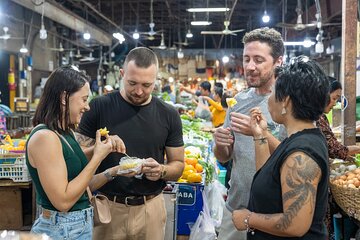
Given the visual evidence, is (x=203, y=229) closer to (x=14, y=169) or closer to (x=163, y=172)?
(x=163, y=172)

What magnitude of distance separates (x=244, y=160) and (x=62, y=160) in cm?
115

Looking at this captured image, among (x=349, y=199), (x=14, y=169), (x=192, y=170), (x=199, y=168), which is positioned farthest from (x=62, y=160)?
(x=199, y=168)

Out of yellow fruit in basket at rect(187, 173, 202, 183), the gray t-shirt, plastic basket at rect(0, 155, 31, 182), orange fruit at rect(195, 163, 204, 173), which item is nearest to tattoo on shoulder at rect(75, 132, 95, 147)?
the gray t-shirt

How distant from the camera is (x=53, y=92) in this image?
2.35 metres

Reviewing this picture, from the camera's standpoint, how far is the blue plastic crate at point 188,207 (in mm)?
4262

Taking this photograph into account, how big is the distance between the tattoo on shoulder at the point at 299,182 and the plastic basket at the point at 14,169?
2.89m

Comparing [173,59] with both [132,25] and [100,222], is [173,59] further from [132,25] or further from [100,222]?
[100,222]

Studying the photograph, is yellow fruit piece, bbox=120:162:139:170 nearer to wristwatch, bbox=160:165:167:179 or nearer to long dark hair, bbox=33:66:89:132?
wristwatch, bbox=160:165:167:179

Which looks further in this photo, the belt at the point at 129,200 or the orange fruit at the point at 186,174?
the orange fruit at the point at 186,174

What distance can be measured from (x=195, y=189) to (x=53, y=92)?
2.27m

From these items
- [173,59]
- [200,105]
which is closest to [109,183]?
[200,105]

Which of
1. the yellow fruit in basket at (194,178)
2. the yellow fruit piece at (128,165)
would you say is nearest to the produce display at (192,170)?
the yellow fruit in basket at (194,178)

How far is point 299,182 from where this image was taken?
186 cm

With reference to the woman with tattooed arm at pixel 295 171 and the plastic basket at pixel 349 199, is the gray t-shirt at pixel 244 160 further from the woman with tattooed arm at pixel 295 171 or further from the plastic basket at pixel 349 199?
the plastic basket at pixel 349 199
